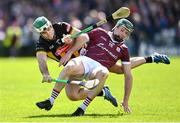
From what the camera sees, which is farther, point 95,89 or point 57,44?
point 57,44

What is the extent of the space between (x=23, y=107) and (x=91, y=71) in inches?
87.5

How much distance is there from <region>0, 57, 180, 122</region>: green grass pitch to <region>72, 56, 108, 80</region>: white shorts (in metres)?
0.73

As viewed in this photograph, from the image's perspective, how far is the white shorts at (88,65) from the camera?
42.8 feet

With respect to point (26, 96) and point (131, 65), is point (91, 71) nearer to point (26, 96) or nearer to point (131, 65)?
point (131, 65)

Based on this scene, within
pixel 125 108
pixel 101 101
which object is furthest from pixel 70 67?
pixel 101 101

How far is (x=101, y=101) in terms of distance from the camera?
1588cm

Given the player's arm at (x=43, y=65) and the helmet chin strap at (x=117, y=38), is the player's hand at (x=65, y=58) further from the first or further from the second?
the helmet chin strap at (x=117, y=38)

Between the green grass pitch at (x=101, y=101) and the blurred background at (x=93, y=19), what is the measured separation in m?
10.0

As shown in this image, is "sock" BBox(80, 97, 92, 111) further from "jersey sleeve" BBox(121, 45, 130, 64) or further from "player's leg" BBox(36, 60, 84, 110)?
"jersey sleeve" BBox(121, 45, 130, 64)

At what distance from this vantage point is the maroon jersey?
13.4m

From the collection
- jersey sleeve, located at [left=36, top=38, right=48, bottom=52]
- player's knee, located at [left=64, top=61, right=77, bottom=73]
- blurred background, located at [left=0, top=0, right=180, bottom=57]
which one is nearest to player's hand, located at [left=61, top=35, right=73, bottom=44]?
jersey sleeve, located at [left=36, top=38, right=48, bottom=52]

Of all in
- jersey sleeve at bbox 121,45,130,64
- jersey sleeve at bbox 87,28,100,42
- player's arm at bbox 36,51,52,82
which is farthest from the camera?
jersey sleeve at bbox 87,28,100,42

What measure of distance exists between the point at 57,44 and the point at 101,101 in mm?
2835

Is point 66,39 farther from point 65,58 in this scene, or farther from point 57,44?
point 65,58
